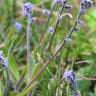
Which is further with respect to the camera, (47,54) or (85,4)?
(47,54)

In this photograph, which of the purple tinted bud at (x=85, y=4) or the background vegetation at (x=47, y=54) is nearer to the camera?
the purple tinted bud at (x=85, y=4)

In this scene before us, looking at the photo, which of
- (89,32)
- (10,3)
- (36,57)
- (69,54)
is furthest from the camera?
(10,3)

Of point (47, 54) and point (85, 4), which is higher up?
point (85, 4)

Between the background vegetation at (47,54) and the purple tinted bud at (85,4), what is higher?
the purple tinted bud at (85,4)

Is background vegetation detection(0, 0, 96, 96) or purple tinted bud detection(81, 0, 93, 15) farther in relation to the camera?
background vegetation detection(0, 0, 96, 96)

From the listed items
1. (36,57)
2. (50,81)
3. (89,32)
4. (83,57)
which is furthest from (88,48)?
(50,81)

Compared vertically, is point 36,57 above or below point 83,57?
above

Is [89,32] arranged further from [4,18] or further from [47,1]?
[4,18]

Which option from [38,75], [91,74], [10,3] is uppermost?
[10,3]

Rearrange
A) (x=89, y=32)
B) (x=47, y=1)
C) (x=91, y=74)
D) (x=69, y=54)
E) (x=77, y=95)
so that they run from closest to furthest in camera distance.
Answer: (x=77, y=95) < (x=91, y=74) < (x=69, y=54) < (x=89, y=32) < (x=47, y=1)

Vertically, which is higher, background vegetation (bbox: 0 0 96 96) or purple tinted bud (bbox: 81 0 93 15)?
purple tinted bud (bbox: 81 0 93 15)

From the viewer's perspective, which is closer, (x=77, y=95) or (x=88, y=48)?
(x=77, y=95)
